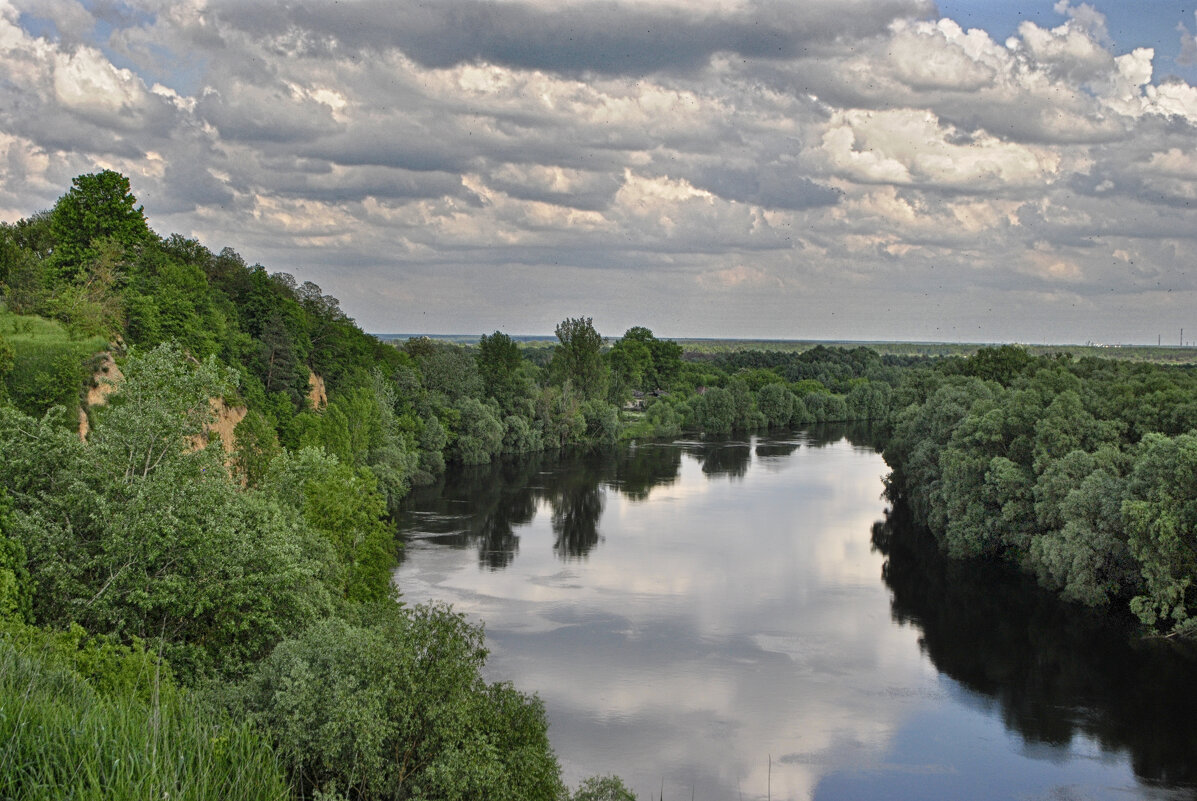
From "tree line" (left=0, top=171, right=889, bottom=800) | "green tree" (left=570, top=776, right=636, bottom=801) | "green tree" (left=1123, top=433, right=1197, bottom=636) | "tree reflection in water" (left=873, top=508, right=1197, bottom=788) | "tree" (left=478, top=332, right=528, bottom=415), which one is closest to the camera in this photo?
"tree line" (left=0, top=171, right=889, bottom=800)

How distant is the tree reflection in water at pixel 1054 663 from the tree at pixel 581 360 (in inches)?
2111

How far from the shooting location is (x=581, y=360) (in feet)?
302

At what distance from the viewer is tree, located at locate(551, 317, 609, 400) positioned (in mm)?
91000

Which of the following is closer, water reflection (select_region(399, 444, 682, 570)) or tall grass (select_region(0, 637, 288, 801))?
tall grass (select_region(0, 637, 288, 801))

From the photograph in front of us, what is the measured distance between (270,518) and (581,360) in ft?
241

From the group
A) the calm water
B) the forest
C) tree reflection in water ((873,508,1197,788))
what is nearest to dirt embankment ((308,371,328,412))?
the forest

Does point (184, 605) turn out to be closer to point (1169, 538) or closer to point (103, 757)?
point (103, 757)

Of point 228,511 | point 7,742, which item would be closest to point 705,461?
point 228,511

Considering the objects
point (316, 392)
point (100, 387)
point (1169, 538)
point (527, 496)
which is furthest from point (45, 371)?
point (527, 496)

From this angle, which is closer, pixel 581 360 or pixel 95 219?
pixel 95 219

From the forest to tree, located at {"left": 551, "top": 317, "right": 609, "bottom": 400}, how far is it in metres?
25.8

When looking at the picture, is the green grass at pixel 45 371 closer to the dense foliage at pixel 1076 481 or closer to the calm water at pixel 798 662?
the calm water at pixel 798 662

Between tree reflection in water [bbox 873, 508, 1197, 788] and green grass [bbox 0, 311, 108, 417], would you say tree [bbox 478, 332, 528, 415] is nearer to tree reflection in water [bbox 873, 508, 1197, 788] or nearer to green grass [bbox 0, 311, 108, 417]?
tree reflection in water [bbox 873, 508, 1197, 788]

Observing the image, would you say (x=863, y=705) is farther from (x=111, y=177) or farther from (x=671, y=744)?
(x=111, y=177)
